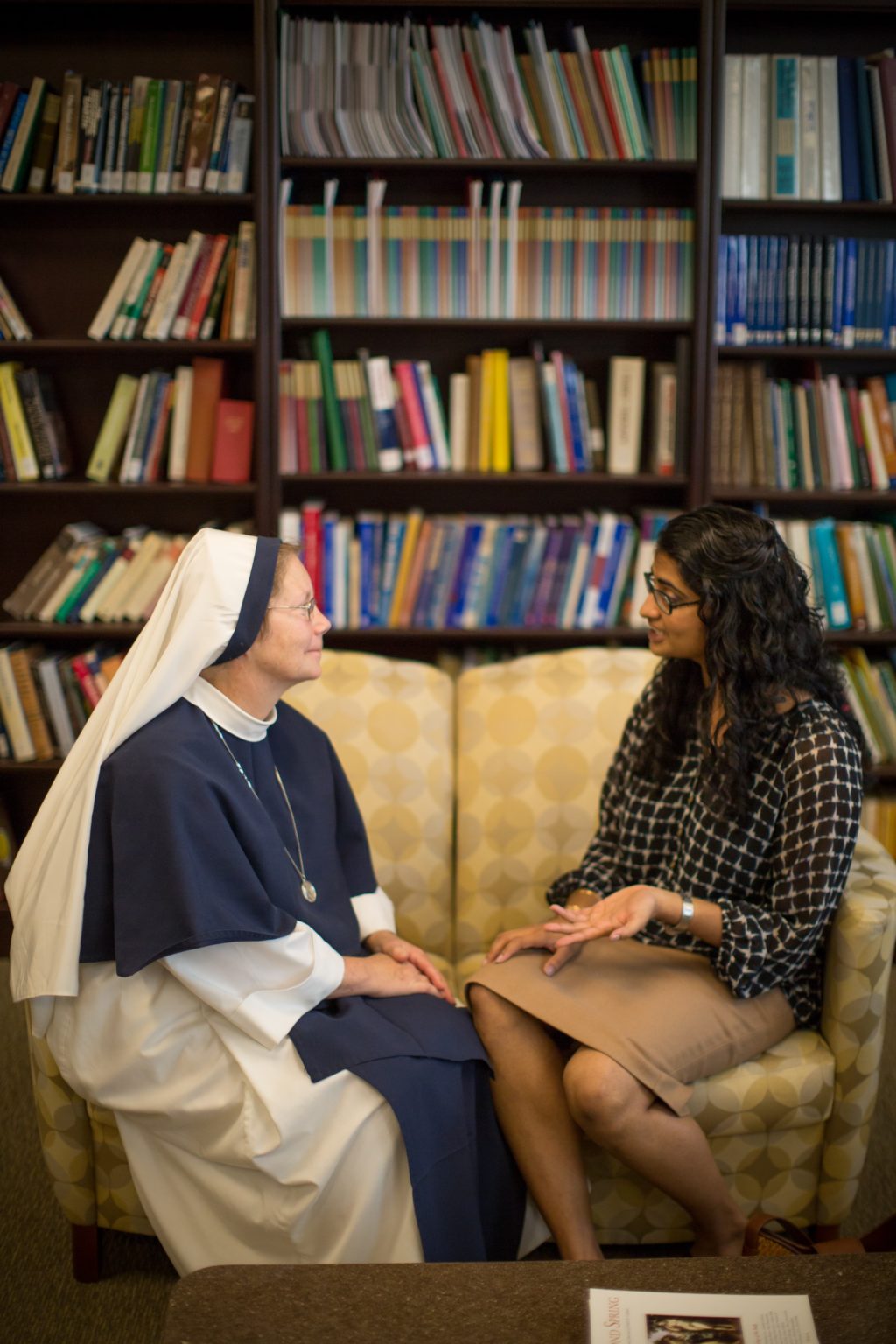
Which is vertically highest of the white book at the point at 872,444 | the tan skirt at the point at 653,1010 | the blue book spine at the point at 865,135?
the blue book spine at the point at 865,135

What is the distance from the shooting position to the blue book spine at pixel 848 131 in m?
3.11

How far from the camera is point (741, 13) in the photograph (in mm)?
3223

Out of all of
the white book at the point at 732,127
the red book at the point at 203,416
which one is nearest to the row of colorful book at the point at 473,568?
the red book at the point at 203,416

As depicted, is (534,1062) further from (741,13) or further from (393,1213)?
(741,13)

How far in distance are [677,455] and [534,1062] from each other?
5.91ft

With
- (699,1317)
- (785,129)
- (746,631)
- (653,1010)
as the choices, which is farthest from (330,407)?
(699,1317)

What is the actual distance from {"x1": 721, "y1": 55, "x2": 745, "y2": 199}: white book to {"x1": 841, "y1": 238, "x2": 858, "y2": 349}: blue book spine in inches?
12.8

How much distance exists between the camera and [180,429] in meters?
3.27

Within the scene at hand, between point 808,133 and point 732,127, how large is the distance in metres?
0.20

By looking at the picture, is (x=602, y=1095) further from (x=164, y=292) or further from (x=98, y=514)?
(x=98, y=514)

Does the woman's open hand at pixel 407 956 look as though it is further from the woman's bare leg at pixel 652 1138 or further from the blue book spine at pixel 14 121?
the blue book spine at pixel 14 121

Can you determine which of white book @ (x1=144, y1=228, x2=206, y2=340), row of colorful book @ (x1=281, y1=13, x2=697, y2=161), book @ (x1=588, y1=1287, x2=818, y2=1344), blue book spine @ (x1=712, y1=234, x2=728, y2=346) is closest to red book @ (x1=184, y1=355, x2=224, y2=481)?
white book @ (x1=144, y1=228, x2=206, y2=340)

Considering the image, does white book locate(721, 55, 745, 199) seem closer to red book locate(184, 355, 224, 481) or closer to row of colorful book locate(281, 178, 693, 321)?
row of colorful book locate(281, 178, 693, 321)

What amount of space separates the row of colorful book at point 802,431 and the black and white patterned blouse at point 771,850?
4.13 ft
